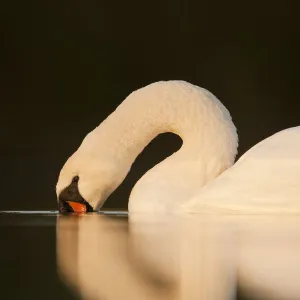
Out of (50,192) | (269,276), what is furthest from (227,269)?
(50,192)

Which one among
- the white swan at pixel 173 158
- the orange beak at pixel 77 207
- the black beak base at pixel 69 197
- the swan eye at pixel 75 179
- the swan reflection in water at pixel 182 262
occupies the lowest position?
the orange beak at pixel 77 207

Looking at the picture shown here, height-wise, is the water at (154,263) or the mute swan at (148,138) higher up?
the water at (154,263)

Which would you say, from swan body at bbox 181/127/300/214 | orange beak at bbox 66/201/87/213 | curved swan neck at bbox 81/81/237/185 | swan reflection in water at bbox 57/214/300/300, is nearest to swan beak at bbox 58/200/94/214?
orange beak at bbox 66/201/87/213

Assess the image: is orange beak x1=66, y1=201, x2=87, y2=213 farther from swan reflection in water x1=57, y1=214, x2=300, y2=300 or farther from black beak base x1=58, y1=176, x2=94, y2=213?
swan reflection in water x1=57, y1=214, x2=300, y2=300

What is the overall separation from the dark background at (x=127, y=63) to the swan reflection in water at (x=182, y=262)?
5400mm

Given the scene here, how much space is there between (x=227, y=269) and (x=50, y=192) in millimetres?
5571

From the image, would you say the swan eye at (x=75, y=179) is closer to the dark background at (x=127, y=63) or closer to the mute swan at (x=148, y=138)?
the mute swan at (x=148, y=138)

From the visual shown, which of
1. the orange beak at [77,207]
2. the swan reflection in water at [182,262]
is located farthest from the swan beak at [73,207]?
the swan reflection in water at [182,262]

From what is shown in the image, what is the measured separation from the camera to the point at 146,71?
8.71 meters

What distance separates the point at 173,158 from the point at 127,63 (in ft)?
16.2

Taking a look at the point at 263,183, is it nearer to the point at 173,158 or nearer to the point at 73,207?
the point at 173,158

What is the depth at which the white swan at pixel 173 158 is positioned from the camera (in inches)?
135

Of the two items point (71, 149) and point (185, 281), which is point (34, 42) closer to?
point (71, 149)

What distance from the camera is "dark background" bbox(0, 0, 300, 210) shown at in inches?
323
